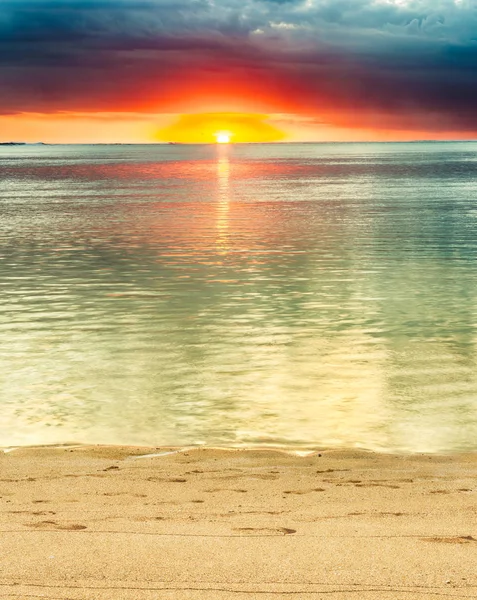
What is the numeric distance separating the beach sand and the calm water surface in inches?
59.7

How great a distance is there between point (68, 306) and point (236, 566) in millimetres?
16368

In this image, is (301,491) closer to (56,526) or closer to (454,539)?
(454,539)

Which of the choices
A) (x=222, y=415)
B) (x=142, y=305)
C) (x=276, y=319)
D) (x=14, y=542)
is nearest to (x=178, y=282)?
(x=142, y=305)

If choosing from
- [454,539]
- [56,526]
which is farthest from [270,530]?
[56,526]

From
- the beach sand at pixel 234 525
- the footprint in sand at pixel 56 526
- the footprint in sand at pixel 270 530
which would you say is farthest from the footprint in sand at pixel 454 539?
the footprint in sand at pixel 56 526

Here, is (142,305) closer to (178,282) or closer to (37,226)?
(178,282)

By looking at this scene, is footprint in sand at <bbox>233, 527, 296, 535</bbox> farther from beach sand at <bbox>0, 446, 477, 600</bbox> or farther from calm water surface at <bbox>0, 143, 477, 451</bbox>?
calm water surface at <bbox>0, 143, 477, 451</bbox>

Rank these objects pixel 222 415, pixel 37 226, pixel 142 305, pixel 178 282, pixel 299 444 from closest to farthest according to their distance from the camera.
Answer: pixel 299 444 < pixel 222 415 < pixel 142 305 < pixel 178 282 < pixel 37 226

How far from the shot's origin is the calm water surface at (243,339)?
41.3ft

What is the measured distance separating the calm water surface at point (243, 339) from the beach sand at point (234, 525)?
152 centimetres

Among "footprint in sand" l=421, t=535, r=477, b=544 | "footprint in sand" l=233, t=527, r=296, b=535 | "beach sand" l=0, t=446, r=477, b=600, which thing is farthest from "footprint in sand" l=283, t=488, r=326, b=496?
"footprint in sand" l=421, t=535, r=477, b=544

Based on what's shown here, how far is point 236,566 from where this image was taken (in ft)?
21.2

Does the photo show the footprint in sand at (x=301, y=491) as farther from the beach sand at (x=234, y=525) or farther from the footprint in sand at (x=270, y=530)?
the footprint in sand at (x=270, y=530)

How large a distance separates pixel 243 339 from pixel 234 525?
33.9ft
